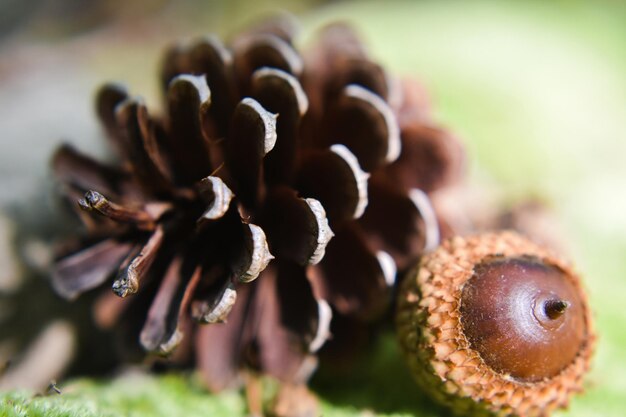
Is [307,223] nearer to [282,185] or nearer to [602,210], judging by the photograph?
[282,185]

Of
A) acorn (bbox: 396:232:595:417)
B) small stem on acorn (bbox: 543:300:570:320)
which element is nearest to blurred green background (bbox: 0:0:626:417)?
acorn (bbox: 396:232:595:417)

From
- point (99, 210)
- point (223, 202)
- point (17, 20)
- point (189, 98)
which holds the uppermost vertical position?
point (189, 98)

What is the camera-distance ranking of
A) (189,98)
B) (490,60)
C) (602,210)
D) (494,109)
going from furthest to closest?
(490,60)
(494,109)
(602,210)
(189,98)

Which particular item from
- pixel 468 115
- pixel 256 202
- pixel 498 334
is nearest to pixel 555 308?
pixel 498 334

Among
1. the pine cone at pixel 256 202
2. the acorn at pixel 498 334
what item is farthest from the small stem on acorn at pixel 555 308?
the pine cone at pixel 256 202

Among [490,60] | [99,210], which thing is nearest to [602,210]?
[490,60]

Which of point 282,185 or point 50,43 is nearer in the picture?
point 282,185

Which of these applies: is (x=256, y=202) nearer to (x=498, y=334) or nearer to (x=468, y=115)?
(x=498, y=334)
